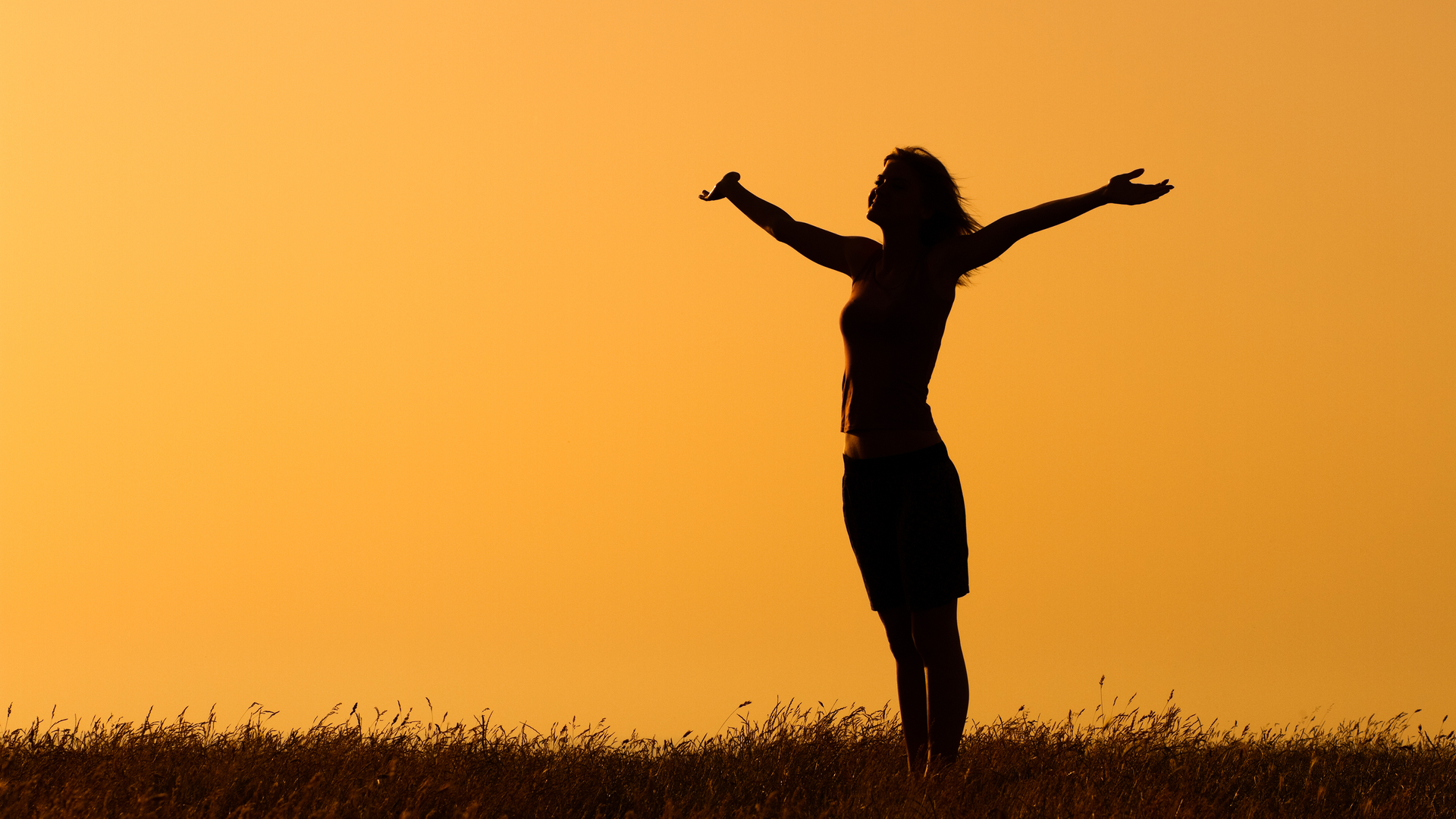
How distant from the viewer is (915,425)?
5.38 m

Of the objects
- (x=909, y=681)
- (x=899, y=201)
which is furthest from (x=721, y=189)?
(x=909, y=681)

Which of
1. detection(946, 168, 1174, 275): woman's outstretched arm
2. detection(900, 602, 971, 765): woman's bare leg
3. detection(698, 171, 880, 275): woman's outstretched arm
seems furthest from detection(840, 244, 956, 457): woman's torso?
detection(900, 602, 971, 765): woman's bare leg

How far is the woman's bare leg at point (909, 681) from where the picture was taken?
18.6 feet

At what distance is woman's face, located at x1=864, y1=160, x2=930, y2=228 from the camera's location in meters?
5.59

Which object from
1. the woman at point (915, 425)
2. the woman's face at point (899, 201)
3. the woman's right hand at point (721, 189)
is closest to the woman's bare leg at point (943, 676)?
Result: the woman at point (915, 425)

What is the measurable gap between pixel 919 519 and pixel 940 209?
1307 millimetres

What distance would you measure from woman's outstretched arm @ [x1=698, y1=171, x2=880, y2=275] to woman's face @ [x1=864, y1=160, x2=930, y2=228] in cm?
23

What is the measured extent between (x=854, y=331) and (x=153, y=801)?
314cm

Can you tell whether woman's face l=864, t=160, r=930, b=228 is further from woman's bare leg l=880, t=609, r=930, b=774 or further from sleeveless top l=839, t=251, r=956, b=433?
woman's bare leg l=880, t=609, r=930, b=774

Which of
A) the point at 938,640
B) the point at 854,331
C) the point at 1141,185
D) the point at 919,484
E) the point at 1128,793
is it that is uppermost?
→ the point at 1141,185

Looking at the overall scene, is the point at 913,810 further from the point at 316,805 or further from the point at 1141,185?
the point at 1141,185

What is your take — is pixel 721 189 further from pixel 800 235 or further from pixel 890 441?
pixel 890 441

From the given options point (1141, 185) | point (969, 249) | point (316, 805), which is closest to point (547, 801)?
point (316, 805)

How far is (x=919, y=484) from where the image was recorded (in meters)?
5.33
